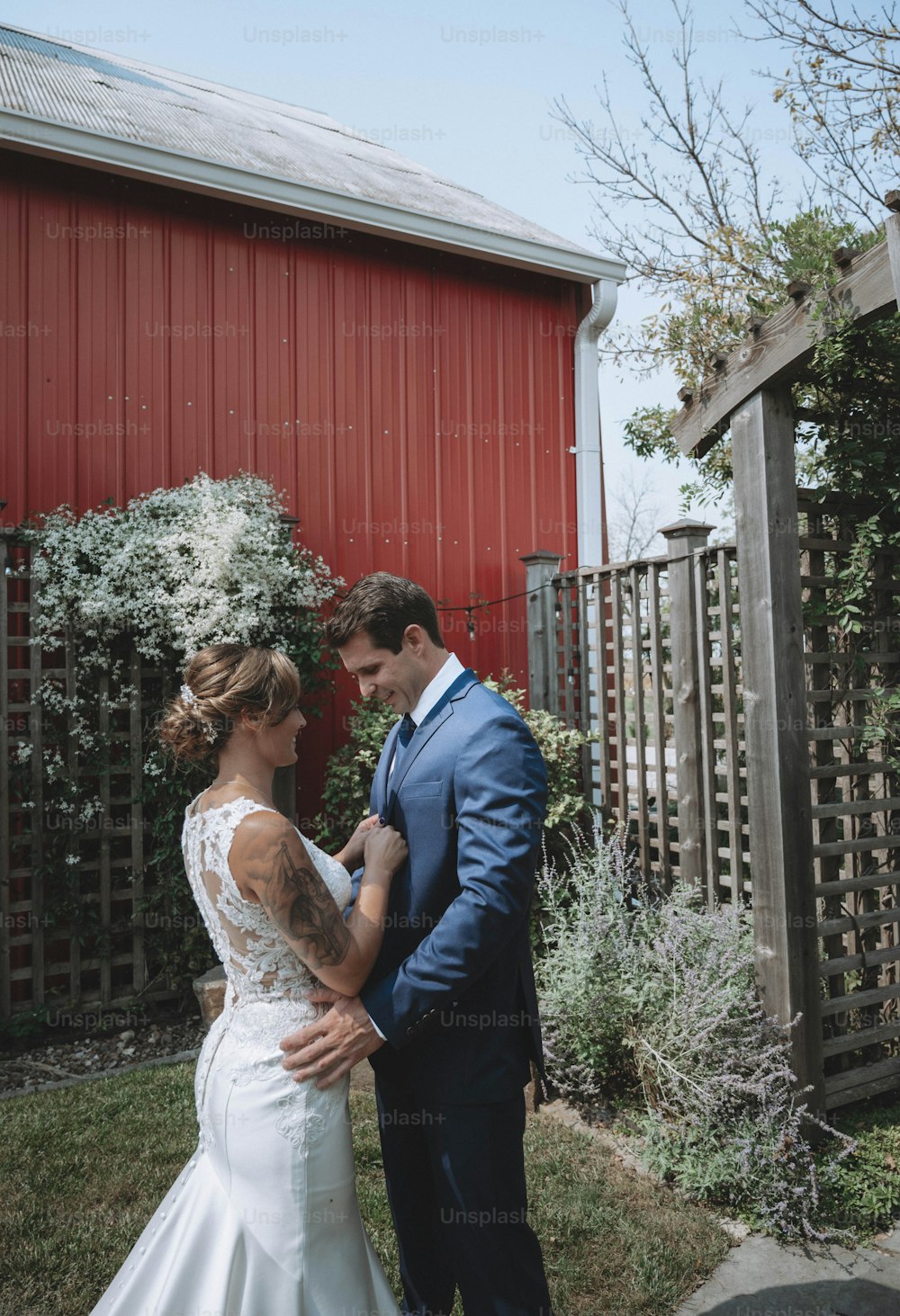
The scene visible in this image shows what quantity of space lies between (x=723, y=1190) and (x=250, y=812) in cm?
245

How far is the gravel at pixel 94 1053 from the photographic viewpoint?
4.34 m

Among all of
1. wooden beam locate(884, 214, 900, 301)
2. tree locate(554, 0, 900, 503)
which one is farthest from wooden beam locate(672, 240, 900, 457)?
tree locate(554, 0, 900, 503)

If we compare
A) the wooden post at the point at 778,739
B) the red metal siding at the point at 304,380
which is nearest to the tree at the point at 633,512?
the red metal siding at the point at 304,380

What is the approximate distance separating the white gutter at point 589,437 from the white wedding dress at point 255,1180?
5.68 metres

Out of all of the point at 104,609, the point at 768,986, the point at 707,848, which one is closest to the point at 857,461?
the point at 707,848

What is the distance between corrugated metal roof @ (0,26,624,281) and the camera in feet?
17.8

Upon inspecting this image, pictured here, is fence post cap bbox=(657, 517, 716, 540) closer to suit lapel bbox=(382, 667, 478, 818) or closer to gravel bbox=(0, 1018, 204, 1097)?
suit lapel bbox=(382, 667, 478, 818)

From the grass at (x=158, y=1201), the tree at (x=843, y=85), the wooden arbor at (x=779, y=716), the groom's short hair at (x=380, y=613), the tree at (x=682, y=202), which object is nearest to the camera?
the groom's short hair at (x=380, y=613)

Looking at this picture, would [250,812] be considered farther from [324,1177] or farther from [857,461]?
[857,461]

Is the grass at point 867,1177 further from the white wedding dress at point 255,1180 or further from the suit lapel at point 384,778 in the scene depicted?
the suit lapel at point 384,778

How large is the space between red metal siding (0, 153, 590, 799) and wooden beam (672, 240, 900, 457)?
2.98 meters

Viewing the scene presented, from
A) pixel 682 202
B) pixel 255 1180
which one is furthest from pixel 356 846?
pixel 682 202

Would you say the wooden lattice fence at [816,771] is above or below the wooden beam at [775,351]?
below

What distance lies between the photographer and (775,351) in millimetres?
3445
